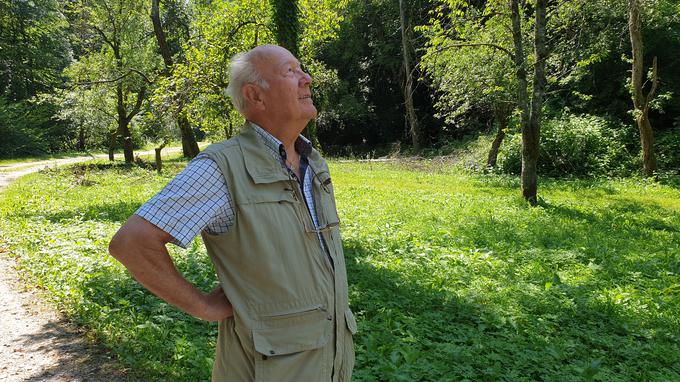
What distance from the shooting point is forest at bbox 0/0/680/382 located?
14.5 feet

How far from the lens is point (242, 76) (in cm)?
200

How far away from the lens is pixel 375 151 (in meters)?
32.6

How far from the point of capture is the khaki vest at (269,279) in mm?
1707

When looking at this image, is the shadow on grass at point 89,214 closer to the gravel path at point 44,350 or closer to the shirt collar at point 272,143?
the gravel path at point 44,350

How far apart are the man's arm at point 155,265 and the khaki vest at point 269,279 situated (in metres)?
0.10

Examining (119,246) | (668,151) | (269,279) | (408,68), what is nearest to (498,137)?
(668,151)

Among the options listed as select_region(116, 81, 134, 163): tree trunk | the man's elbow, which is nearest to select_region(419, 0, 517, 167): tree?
the man's elbow

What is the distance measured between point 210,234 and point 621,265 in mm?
6625

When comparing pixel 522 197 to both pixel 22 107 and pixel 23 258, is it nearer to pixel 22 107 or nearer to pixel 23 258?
pixel 23 258

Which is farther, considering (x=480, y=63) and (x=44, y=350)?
(x=480, y=63)

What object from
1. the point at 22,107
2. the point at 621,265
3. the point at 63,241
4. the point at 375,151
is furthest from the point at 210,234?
the point at 22,107

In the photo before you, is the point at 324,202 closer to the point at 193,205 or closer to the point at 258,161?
the point at 258,161

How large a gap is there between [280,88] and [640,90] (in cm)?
1622

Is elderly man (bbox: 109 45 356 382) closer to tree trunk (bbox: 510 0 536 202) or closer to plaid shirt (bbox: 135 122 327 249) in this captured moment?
plaid shirt (bbox: 135 122 327 249)
